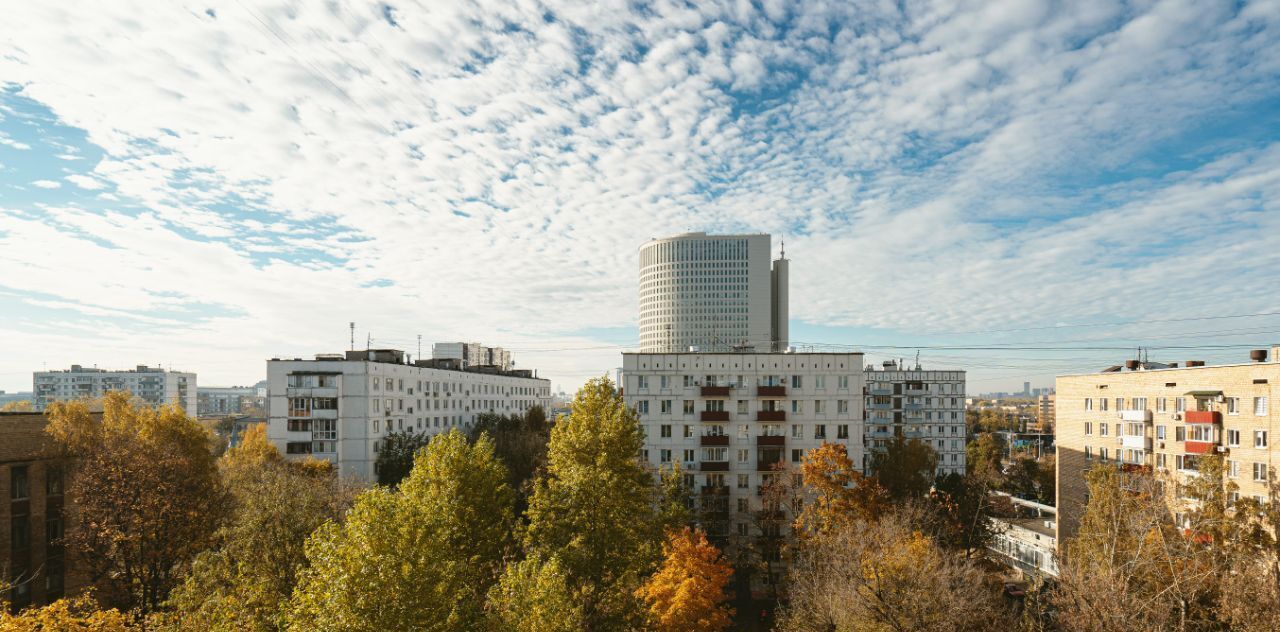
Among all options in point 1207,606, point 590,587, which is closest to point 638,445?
point 590,587

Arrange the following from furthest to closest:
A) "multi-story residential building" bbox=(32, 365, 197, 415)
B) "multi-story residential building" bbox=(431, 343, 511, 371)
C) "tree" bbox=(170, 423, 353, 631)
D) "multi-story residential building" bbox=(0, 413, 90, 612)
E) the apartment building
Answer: "multi-story residential building" bbox=(32, 365, 197, 415) < "multi-story residential building" bbox=(431, 343, 511, 371) < the apartment building < "multi-story residential building" bbox=(0, 413, 90, 612) < "tree" bbox=(170, 423, 353, 631)

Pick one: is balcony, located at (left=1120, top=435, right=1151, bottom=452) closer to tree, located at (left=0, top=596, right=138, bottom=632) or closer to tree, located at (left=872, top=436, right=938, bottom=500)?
tree, located at (left=872, top=436, right=938, bottom=500)

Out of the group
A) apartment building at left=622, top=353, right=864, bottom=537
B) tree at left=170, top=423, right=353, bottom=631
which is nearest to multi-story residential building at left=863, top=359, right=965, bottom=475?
apartment building at left=622, top=353, right=864, bottom=537

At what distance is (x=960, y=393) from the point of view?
9969cm

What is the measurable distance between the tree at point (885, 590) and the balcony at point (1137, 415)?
728 inches

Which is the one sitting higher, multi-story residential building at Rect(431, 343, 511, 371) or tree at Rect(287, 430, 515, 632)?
multi-story residential building at Rect(431, 343, 511, 371)

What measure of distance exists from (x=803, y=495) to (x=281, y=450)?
46611 millimetres

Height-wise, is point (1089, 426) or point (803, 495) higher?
point (1089, 426)

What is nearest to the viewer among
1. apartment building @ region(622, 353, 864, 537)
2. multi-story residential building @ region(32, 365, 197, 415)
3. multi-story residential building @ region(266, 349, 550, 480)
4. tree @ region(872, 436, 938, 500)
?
apartment building @ region(622, 353, 864, 537)

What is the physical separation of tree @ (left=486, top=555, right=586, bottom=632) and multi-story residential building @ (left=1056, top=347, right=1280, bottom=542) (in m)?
33.2

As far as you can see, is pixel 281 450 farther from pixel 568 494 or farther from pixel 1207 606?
pixel 1207 606

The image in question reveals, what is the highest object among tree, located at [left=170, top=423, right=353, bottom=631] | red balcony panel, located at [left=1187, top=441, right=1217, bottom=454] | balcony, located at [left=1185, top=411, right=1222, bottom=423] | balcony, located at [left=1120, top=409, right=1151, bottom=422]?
balcony, located at [left=1185, top=411, right=1222, bottom=423]

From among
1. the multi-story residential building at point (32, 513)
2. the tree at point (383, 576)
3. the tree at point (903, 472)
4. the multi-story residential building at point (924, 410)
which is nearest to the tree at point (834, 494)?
the tree at point (903, 472)

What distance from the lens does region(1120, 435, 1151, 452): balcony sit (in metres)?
42.8
